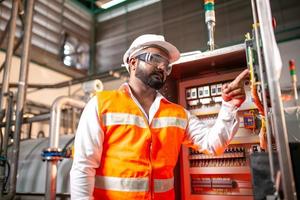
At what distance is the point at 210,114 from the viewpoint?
6.89 ft

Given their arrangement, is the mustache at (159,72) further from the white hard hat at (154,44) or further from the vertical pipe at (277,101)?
the vertical pipe at (277,101)

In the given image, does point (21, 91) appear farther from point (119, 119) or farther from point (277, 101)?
point (277, 101)

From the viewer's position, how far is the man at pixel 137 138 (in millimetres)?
1459

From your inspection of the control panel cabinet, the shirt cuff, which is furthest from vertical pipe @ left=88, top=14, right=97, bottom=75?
the shirt cuff

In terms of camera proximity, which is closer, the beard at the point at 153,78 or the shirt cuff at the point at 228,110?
the shirt cuff at the point at 228,110

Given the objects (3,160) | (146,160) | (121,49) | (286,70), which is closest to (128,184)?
(146,160)

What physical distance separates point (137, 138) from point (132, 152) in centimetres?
9

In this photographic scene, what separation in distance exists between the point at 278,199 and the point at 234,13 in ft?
12.5

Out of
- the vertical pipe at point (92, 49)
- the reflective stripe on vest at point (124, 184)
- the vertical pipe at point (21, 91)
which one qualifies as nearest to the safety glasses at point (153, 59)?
the reflective stripe on vest at point (124, 184)

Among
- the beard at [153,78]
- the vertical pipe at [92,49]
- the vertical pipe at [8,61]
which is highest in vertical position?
the vertical pipe at [92,49]

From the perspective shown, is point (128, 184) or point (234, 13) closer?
point (128, 184)

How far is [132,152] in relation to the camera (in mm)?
1495

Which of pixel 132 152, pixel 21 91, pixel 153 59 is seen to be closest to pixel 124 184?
pixel 132 152

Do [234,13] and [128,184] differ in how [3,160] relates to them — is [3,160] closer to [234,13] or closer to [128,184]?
[128,184]
